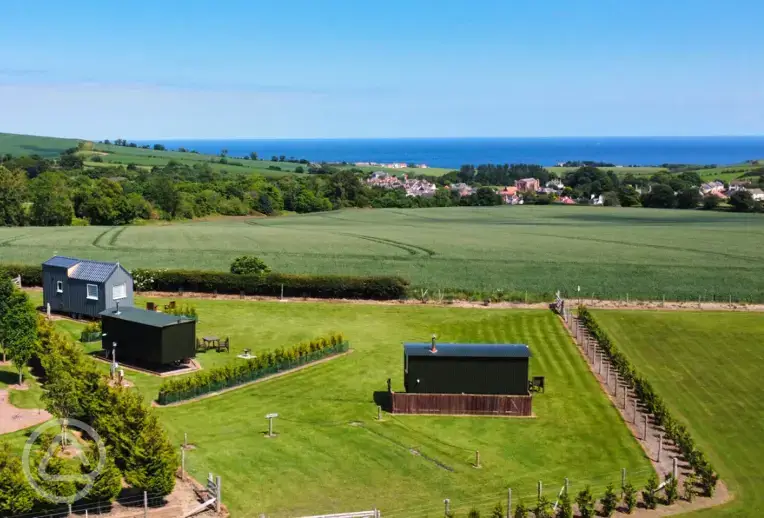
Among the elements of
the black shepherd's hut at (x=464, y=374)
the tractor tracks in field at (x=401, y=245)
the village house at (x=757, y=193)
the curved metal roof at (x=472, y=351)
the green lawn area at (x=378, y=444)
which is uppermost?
the village house at (x=757, y=193)

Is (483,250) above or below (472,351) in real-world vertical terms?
below

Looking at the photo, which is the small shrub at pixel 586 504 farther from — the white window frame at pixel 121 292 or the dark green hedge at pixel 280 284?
the dark green hedge at pixel 280 284

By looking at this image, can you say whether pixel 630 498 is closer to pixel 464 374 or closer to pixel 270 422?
pixel 464 374

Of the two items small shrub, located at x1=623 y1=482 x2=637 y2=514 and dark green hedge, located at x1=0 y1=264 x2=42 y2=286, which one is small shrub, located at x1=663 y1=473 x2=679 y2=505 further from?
dark green hedge, located at x1=0 y1=264 x2=42 y2=286

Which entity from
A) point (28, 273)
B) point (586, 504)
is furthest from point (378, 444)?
point (28, 273)

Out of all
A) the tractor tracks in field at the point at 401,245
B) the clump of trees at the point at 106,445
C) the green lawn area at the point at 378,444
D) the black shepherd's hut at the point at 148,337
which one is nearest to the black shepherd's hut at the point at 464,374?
the green lawn area at the point at 378,444

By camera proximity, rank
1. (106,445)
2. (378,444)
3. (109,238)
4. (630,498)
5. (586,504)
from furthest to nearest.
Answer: (109,238) → (378,444) → (106,445) → (630,498) → (586,504)
